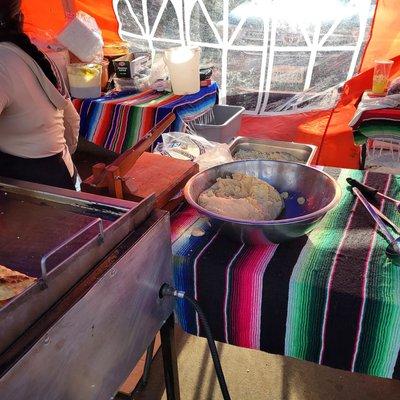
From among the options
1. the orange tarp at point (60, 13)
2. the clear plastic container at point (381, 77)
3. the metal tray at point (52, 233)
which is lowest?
the metal tray at point (52, 233)

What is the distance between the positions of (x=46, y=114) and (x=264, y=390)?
63.3 inches

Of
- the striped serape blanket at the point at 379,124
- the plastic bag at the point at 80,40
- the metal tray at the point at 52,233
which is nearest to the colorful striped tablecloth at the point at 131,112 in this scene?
the plastic bag at the point at 80,40

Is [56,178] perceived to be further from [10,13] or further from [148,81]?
[148,81]

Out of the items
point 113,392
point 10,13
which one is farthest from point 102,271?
point 10,13

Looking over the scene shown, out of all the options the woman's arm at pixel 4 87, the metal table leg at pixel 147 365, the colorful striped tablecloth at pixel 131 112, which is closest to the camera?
the woman's arm at pixel 4 87

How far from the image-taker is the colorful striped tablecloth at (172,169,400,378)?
104 centimetres

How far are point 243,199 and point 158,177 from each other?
0.34 meters

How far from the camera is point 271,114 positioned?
399 cm

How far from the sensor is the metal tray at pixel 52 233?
2.27 feet

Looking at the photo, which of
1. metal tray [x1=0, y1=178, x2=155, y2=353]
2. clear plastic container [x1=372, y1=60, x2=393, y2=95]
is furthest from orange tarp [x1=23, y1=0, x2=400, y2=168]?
metal tray [x1=0, y1=178, x2=155, y2=353]

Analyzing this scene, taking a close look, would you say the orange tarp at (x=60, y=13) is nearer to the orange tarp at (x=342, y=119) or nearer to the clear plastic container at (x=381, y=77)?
the orange tarp at (x=342, y=119)

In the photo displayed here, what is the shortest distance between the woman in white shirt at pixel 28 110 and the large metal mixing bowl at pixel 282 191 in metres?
0.86

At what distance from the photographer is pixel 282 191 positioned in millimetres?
1405

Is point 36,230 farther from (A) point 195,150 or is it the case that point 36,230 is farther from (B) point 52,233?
(A) point 195,150
